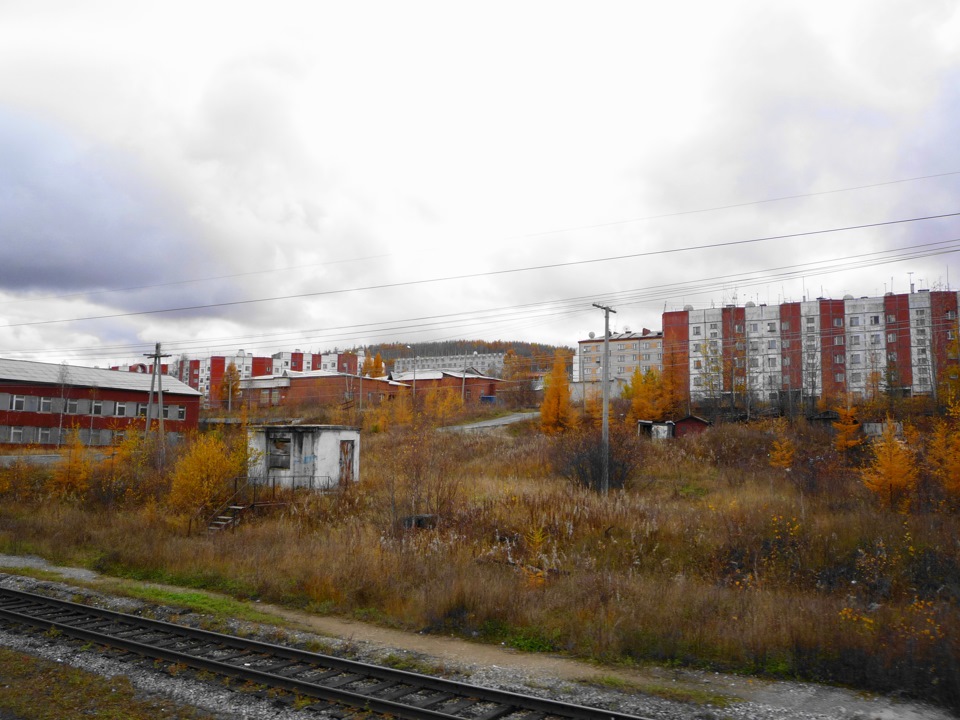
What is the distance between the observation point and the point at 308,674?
8156mm

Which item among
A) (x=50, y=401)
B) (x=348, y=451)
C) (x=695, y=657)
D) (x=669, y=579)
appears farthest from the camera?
(x=50, y=401)

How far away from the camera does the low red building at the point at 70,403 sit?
41219 mm

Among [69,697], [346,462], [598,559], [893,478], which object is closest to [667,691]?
[69,697]

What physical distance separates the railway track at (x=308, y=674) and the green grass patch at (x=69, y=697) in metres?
0.86

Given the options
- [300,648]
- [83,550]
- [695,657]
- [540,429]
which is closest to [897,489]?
[695,657]

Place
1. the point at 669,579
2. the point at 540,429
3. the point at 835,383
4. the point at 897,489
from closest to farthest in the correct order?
1. the point at 669,579
2. the point at 897,489
3. the point at 540,429
4. the point at 835,383

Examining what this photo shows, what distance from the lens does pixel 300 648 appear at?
920 centimetres

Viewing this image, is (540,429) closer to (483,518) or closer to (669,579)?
(483,518)

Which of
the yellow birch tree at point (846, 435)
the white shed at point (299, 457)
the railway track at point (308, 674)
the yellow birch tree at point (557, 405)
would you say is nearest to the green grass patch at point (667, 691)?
the railway track at point (308, 674)

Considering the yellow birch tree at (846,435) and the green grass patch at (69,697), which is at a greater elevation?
the yellow birch tree at (846,435)

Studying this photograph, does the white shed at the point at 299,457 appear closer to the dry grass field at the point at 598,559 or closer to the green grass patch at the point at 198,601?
the dry grass field at the point at 598,559

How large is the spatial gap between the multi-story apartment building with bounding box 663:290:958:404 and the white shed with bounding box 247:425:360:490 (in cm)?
4734

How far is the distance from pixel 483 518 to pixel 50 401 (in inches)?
1534

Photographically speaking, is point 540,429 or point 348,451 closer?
point 348,451
